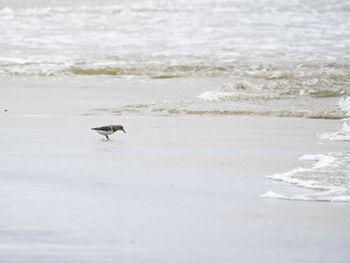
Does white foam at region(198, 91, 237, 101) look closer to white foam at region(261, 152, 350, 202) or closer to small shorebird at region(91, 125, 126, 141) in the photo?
small shorebird at region(91, 125, 126, 141)

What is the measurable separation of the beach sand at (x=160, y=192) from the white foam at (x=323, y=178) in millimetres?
114

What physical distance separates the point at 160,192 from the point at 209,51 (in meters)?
11.2

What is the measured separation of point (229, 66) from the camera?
41.4 feet

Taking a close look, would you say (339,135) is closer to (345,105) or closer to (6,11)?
(345,105)

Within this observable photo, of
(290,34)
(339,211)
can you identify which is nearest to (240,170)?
(339,211)

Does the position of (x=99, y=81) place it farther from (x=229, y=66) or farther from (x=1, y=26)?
(x=1, y=26)

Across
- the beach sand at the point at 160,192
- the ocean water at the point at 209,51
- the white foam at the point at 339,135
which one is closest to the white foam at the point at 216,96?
the ocean water at the point at 209,51

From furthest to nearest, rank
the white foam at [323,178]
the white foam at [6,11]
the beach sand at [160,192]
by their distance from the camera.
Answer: the white foam at [6,11]
the white foam at [323,178]
the beach sand at [160,192]

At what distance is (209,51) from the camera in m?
15.0

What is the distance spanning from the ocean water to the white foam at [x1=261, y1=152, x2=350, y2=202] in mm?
15

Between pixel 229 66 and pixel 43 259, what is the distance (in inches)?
393

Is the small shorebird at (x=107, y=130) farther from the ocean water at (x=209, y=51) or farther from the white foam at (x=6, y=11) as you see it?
the white foam at (x=6, y=11)

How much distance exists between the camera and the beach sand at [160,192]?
3.13m

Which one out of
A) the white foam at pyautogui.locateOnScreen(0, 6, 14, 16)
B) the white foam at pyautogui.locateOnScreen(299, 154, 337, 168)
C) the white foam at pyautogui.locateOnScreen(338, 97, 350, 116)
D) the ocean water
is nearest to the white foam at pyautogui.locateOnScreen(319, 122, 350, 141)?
the ocean water
